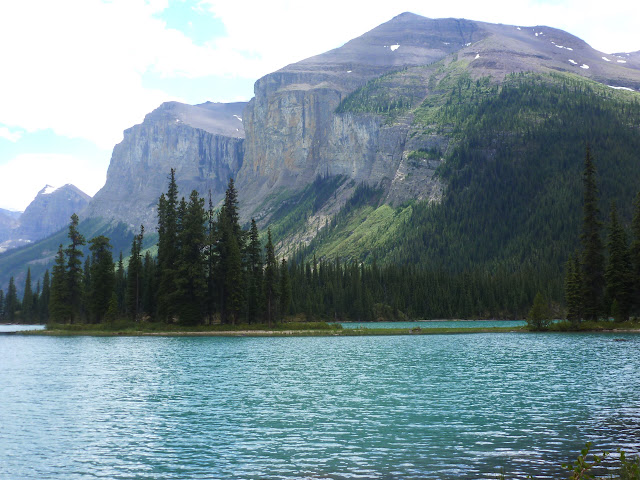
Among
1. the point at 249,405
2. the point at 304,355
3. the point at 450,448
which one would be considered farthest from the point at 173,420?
the point at 304,355

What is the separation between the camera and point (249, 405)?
114ft

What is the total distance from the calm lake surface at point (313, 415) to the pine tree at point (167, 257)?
40199 mm

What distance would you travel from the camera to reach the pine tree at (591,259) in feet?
326

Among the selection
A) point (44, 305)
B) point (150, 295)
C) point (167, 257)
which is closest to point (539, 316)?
point (167, 257)

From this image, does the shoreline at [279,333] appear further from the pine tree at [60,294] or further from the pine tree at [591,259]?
the pine tree at [60,294]

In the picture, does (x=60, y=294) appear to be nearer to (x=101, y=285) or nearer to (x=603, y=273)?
(x=101, y=285)

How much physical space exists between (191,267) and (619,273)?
7203 centimetres

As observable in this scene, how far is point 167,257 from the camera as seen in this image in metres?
103

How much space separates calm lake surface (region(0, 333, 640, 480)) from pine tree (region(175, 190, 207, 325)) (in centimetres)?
3805

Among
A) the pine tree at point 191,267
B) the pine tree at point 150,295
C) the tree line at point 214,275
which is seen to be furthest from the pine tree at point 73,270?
the pine tree at point 191,267

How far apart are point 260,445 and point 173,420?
7.79 m

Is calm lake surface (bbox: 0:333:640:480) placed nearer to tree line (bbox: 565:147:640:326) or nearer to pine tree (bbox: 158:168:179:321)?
tree line (bbox: 565:147:640:326)

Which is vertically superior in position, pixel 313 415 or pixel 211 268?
pixel 211 268

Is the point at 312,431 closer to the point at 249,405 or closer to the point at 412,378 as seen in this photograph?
the point at 249,405
